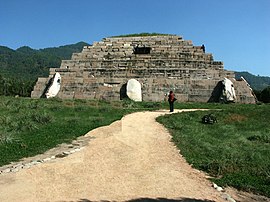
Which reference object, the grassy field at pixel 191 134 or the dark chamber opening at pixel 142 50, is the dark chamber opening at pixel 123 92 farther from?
the dark chamber opening at pixel 142 50

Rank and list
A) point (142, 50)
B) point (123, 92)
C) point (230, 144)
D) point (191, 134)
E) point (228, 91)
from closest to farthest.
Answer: point (230, 144) → point (191, 134) → point (228, 91) → point (123, 92) → point (142, 50)

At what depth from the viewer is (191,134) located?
499 inches

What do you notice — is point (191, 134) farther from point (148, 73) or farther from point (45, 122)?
point (148, 73)

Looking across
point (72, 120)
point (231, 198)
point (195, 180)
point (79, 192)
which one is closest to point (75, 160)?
point (79, 192)

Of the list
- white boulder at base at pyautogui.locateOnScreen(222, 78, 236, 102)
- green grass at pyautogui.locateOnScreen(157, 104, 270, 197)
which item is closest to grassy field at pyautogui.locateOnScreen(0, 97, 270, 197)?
green grass at pyautogui.locateOnScreen(157, 104, 270, 197)

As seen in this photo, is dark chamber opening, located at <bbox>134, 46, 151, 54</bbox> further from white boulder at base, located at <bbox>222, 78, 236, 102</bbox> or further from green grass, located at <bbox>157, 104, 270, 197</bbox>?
green grass, located at <bbox>157, 104, 270, 197</bbox>

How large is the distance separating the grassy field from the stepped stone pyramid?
3.77 metres

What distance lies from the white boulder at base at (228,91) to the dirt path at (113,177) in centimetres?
1163

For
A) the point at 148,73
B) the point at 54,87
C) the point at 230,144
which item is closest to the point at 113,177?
the point at 230,144

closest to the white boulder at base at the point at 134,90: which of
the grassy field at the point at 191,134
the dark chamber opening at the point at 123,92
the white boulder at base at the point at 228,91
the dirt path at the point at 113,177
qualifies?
the dark chamber opening at the point at 123,92

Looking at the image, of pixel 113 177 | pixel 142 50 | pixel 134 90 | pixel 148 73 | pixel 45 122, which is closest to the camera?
pixel 113 177

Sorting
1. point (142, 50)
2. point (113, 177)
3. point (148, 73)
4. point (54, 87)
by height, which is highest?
point (142, 50)

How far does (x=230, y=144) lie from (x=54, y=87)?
16111mm

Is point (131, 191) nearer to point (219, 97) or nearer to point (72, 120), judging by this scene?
point (72, 120)
